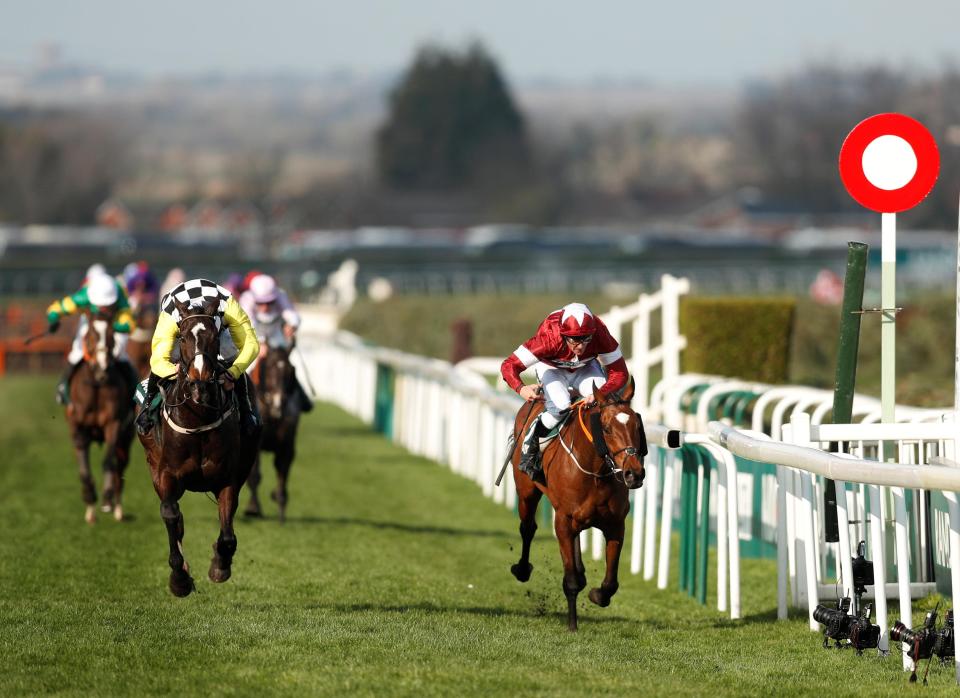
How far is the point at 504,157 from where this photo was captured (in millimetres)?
112000

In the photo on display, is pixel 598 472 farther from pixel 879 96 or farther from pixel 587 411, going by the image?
pixel 879 96

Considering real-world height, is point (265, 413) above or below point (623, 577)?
above

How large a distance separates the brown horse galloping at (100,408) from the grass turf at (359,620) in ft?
0.96

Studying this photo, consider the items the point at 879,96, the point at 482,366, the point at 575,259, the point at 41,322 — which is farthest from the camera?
the point at 879,96

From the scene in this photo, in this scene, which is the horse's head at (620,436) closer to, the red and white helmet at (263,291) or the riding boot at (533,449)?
the riding boot at (533,449)

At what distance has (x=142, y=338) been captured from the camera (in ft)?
50.8

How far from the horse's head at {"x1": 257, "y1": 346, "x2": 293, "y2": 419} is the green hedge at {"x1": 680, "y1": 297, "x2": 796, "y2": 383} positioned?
5.20m

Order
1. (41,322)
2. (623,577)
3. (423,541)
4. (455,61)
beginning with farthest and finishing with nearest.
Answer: (455,61) → (41,322) → (423,541) → (623,577)

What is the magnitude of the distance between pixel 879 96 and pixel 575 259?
4767cm

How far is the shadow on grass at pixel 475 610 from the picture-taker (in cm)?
807

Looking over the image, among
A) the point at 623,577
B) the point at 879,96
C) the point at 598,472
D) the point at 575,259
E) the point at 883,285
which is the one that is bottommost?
the point at 623,577

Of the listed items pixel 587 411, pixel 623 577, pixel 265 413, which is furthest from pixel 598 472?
pixel 265 413

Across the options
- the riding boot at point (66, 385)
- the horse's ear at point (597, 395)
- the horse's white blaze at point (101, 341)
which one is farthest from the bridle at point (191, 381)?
the riding boot at point (66, 385)

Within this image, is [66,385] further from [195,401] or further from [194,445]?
[195,401]
